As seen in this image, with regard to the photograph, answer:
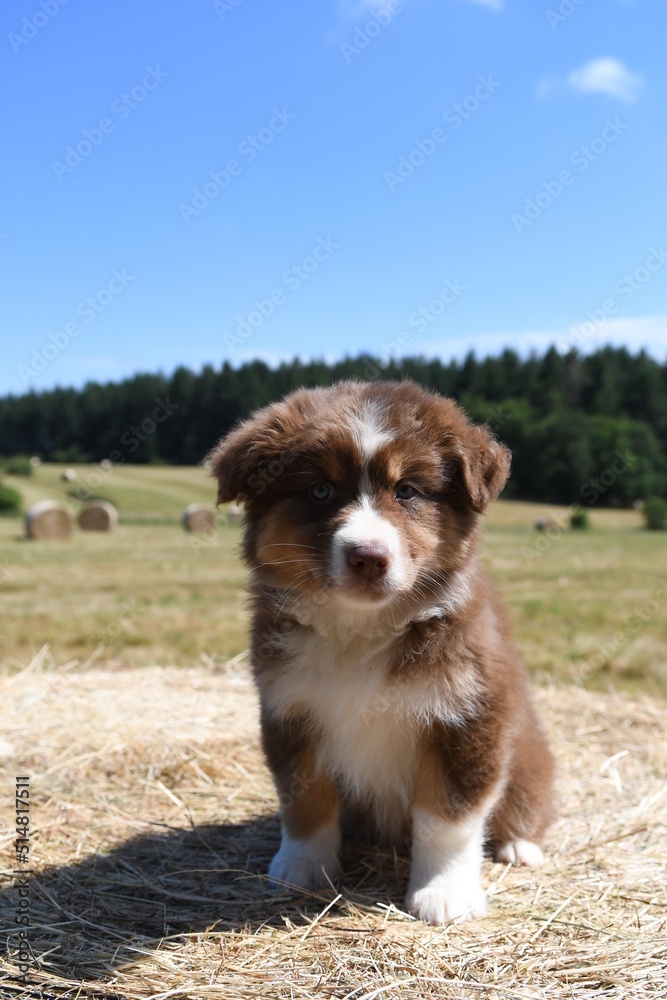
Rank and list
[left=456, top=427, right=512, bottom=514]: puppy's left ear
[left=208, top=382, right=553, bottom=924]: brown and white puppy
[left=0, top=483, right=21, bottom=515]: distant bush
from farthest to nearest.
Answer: [left=0, top=483, right=21, bottom=515]: distant bush < [left=456, top=427, right=512, bottom=514]: puppy's left ear < [left=208, top=382, right=553, bottom=924]: brown and white puppy

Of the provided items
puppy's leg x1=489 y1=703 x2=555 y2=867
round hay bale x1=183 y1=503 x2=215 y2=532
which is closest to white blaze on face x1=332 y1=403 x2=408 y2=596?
puppy's leg x1=489 y1=703 x2=555 y2=867

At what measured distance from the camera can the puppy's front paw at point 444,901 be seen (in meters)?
3.29

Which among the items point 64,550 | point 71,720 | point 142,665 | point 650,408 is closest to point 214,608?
point 142,665

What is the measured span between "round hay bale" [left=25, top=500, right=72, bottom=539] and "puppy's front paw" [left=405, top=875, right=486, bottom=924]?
63.5ft

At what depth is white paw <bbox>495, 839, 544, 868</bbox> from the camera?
3.86 m

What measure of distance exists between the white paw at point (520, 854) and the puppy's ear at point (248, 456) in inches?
81.5

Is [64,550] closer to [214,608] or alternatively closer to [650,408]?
[214,608]

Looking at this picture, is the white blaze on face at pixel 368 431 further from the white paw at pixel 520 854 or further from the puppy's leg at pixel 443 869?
the white paw at pixel 520 854

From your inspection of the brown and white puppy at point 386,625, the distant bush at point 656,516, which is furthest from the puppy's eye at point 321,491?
the distant bush at point 656,516

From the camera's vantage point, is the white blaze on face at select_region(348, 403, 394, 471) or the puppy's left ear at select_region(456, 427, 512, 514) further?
the puppy's left ear at select_region(456, 427, 512, 514)

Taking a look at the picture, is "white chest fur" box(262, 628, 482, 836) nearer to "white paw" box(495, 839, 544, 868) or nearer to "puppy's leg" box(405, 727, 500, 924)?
"puppy's leg" box(405, 727, 500, 924)

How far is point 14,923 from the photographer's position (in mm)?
3197

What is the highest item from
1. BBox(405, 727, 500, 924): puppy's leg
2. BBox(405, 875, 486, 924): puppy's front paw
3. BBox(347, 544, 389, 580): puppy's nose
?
BBox(347, 544, 389, 580): puppy's nose

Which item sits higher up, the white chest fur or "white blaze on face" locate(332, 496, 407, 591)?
"white blaze on face" locate(332, 496, 407, 591)
